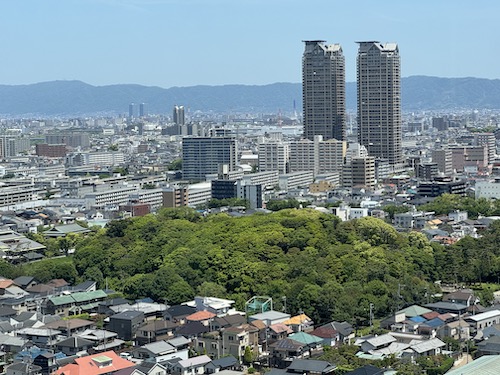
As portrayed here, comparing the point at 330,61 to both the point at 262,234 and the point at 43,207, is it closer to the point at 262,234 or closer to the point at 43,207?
the point at 43,207

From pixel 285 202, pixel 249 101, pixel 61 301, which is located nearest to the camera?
pixel 61 301

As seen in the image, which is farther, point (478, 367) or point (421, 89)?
point (421, 89)

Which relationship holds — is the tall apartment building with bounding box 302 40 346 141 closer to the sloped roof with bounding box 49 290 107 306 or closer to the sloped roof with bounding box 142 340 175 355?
the sloped roof with bounding box 49 290 107 306

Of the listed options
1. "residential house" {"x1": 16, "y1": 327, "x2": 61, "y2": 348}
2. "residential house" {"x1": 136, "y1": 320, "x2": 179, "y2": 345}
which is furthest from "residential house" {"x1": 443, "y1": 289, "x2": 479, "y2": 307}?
"residential house" {"x1": 16, "y1": 327, "x2": 61, "y2": 348}

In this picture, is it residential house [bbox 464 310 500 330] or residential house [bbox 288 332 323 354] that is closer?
residential house [bbox 288 332 323 354]

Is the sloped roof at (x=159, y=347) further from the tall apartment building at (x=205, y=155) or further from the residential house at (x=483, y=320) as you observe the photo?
the tall apartment building at (x=205, y=155)

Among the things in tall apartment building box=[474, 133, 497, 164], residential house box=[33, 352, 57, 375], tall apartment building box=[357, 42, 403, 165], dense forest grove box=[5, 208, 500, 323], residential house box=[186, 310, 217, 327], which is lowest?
residential house box=[33, 352, 57, 375]

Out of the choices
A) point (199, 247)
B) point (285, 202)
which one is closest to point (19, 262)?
point (199, 247)
